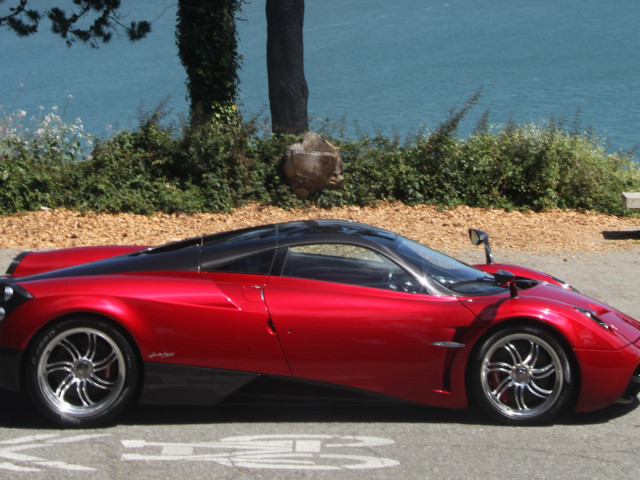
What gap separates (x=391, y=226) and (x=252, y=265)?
6.29 m

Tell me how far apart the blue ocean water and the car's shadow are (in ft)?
52.4

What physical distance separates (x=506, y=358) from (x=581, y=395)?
1.60 ft

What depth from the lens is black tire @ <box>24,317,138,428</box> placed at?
4500mm

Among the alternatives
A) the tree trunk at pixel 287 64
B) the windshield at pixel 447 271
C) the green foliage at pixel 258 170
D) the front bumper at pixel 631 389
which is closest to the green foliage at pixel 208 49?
the green foliage at pixel 258 170

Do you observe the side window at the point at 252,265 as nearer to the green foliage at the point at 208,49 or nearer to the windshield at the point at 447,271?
the windshield at the point at 447,271

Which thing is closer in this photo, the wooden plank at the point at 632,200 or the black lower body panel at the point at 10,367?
the black lower body panel at the point at 10,367

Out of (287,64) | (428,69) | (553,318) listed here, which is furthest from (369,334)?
(428,69)

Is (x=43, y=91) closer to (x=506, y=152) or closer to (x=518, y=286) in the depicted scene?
(x=506, y=152)

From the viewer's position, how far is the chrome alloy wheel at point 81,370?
452 centimetres

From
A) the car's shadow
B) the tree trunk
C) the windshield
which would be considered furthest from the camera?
the tree trunk

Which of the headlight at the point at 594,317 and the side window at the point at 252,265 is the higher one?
the side window at the point at 252,265

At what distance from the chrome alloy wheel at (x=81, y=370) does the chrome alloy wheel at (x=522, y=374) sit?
2.19 metres

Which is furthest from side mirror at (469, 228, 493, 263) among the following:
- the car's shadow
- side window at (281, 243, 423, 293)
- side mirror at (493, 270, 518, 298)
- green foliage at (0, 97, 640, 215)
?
green foliage at (0, 97, 640, 215)

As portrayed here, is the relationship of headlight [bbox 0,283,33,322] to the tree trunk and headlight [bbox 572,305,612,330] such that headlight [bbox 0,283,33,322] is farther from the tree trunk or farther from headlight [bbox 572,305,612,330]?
the tree trunk
